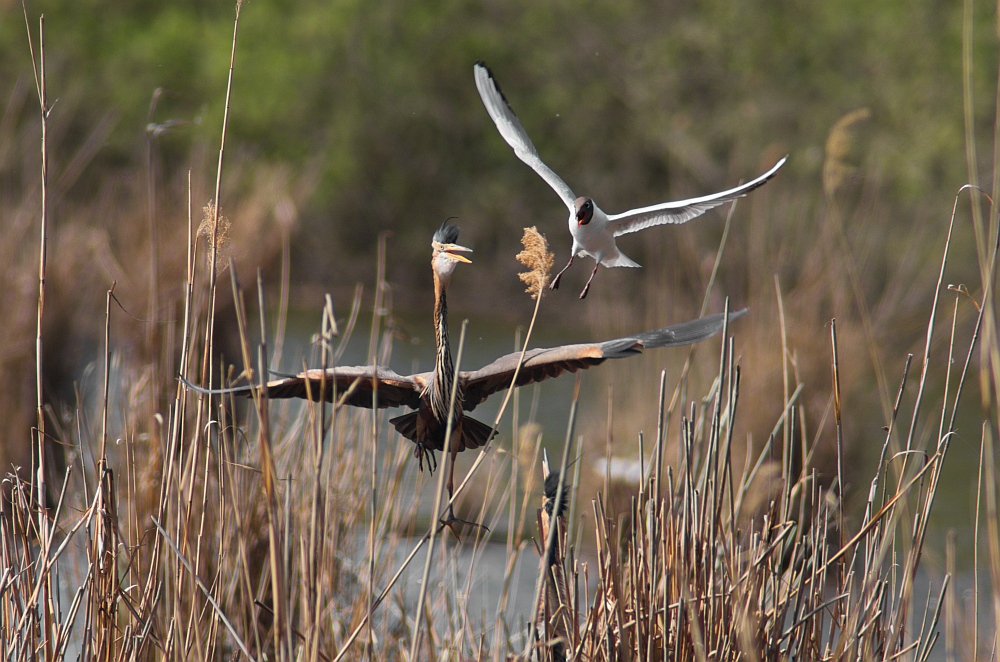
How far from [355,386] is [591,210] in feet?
0.93

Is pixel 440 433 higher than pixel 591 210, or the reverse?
pixel 591 210

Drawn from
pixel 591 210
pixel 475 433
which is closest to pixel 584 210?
pixel 591 210

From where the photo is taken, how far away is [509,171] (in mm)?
6500

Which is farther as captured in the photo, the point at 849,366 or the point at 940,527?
the point at 940,527

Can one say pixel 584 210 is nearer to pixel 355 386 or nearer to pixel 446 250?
pixel 446 250

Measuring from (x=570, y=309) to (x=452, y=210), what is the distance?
159cm

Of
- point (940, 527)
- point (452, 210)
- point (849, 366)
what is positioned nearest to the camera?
point (849, 366)

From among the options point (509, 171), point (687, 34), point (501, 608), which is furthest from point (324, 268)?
point (501, 608)

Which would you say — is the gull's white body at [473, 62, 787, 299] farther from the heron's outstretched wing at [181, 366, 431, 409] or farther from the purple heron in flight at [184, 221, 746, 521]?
the heron's outstretched wing at [181, 366, 431, 409]

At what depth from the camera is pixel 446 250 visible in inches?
32.4

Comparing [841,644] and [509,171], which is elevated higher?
[509,171]

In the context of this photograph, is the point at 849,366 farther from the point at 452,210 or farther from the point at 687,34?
the point at 687,34

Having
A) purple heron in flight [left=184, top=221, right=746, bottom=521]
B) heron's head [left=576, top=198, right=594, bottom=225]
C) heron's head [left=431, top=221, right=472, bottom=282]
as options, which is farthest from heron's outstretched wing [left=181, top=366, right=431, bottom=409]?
heron's head [left=576, top=198, right=594, bottom=225]

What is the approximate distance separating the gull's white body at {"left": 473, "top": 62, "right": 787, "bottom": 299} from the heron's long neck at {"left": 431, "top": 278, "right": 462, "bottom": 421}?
115 mm
